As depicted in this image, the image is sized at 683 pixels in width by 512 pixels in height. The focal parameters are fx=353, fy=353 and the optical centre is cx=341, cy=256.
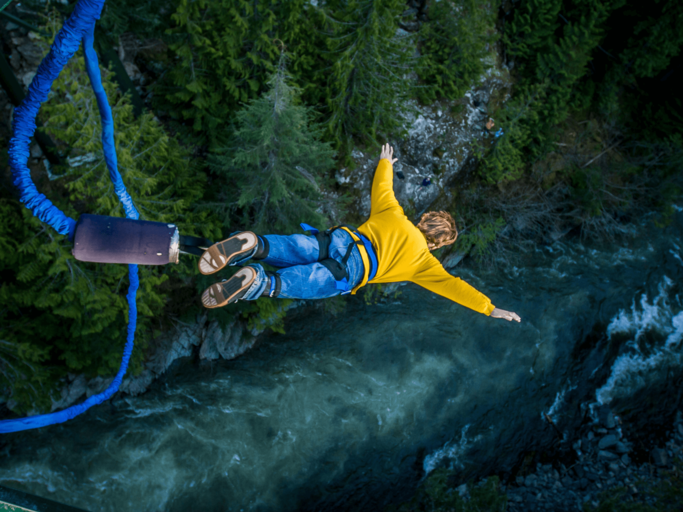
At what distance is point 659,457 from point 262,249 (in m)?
11.5

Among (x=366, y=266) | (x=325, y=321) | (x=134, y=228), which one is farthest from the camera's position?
→ (x=325, y=321)

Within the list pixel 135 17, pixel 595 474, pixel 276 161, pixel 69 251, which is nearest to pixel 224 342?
pixel 69 251

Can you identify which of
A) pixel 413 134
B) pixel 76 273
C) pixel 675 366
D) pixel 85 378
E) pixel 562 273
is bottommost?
pixel 85 378

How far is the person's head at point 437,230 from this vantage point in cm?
392

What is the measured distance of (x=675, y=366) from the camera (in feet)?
32.6

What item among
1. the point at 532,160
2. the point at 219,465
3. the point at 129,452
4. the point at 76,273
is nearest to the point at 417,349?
the point at 219,465

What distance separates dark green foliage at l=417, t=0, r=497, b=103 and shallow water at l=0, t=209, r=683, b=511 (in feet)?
16.0

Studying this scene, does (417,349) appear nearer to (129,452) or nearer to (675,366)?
(129,452)

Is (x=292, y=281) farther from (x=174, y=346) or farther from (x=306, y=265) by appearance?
(x=174, y=346)

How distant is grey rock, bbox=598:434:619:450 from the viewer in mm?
8883

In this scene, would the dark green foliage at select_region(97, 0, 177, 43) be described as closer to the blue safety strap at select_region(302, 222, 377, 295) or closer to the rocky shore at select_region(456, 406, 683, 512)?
the blue safety strap at select_region(302, 222, 377, 295)

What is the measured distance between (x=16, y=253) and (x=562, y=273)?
40.7ft

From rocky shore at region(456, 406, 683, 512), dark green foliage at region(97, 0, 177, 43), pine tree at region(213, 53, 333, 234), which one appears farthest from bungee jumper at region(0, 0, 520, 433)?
rocky shore at region(456, 406, 683, 512)

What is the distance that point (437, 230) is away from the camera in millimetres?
3924
